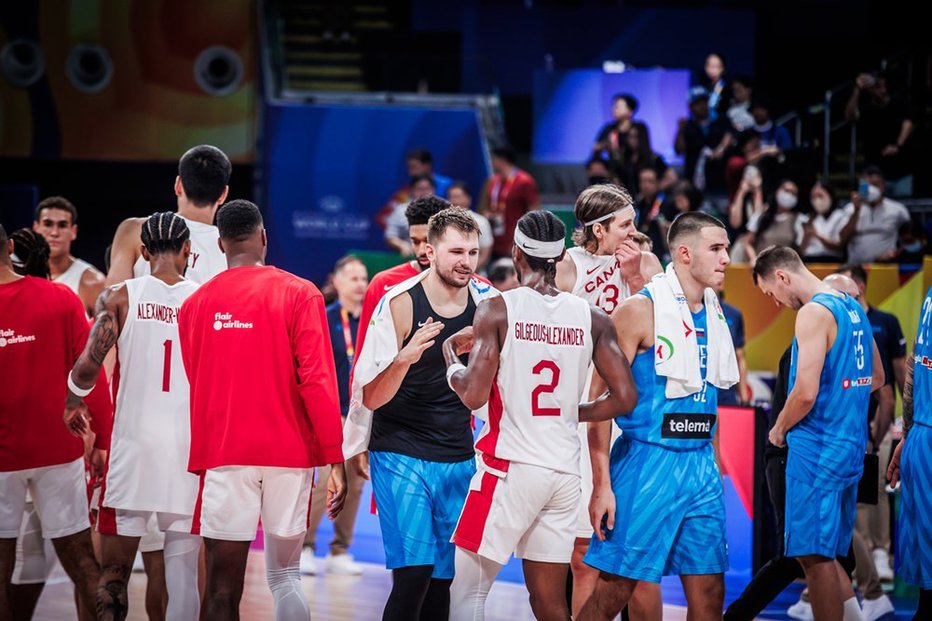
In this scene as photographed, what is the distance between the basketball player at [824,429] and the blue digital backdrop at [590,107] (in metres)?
13.3

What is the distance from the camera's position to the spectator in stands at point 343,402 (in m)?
8.48

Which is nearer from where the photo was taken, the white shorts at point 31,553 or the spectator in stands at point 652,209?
the white shorts at point 31,553

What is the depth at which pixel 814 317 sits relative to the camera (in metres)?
5.96

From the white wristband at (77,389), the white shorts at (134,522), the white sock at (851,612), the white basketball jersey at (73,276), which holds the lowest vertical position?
the white sock at (851,612)

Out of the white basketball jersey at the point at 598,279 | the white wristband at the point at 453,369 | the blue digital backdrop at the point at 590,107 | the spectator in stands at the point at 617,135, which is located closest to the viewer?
the white wristband at the point at 453,369

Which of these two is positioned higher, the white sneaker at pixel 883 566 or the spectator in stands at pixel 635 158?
the spectator in stands at pixel 635 158

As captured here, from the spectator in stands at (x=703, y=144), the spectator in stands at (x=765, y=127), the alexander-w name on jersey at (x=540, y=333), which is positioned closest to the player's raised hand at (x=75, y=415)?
the alexander-w name on jersey at (x=540, y=333)

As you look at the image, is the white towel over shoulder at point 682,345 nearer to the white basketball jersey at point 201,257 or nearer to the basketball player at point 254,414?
the basketball player at point 254,414

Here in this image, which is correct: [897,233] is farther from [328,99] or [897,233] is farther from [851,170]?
[328,99]

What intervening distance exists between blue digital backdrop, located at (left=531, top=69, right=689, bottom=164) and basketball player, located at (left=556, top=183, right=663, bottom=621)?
1321 centimetres

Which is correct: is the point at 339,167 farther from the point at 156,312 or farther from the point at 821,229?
the point at 156,312

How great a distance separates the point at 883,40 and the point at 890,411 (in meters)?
14.5

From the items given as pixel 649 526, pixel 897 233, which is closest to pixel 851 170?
pixel 897 233

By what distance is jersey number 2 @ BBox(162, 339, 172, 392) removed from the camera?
5578 millimetres
